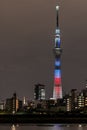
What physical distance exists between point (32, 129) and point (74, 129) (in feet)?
29.9

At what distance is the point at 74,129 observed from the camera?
177750 millimetres

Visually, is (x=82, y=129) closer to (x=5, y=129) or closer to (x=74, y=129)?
(x=74, y=129)

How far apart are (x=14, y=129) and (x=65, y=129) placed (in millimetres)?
10940

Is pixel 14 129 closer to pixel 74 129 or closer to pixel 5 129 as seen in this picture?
pixel 5 129

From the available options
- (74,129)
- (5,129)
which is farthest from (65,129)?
(5,129)

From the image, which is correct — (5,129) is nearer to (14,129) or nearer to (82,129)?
(14,129)

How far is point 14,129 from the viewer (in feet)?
576

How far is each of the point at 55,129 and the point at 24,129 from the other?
6.93m

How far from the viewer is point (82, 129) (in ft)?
578

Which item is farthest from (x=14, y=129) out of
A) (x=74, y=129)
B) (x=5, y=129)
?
(x=74, y=129)

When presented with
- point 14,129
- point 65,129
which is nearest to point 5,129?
point 14,129

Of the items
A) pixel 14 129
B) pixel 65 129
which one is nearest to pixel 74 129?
pixel 65 129

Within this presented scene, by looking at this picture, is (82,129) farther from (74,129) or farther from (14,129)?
(14,129)

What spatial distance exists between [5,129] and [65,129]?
12.8 metres
